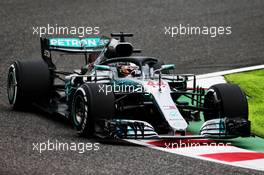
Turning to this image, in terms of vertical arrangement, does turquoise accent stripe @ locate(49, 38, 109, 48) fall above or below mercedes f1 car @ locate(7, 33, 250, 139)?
above

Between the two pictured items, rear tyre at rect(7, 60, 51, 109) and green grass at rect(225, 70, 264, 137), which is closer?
green grass at rect(225, 70, 264, 137)

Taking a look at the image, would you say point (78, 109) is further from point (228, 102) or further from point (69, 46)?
point (69, 46)

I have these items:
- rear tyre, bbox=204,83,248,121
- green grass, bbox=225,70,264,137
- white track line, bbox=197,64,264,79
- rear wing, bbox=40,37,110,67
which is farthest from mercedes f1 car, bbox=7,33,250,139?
white track line, bbox=197,64,264,79

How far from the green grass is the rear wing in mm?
2444

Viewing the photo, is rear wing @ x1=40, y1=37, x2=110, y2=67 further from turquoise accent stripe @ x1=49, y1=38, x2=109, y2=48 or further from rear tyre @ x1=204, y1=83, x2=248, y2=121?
rear tyre @ x1=204, y1=83, x2=248, y2=121

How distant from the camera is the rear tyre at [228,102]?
40.8 feet

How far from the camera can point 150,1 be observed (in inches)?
993

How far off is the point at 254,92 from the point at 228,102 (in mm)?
3513

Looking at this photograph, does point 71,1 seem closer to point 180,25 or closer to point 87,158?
point 180,25

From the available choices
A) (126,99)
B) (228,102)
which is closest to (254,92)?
(228,102)

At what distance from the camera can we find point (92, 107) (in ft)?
39.3

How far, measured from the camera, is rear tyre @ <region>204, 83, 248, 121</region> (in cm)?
1244

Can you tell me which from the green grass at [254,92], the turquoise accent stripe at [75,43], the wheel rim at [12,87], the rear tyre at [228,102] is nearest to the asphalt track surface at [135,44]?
the wheel rim at [12,87]

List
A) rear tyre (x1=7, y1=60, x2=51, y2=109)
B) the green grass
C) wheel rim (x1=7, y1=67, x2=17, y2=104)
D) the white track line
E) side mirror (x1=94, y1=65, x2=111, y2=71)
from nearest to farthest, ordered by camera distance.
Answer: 1. side mirror (x1=94, y1=65, x2=111, y2=71)
2. the green grass
3. rear tyre (x1=7, y1=60, x2=51, y2=109)
4. wheel rim (x1=7, y1=67, x2=17, y2=104)
5. the white track line
